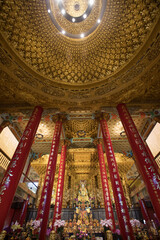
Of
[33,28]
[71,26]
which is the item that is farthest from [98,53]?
[33,28]

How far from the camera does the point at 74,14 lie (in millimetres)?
9961

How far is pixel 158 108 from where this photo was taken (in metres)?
8.89

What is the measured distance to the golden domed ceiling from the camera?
259 inches

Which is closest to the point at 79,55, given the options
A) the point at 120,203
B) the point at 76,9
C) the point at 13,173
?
the point at 76,9

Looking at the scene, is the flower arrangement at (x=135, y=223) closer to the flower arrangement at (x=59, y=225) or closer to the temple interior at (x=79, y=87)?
the temple interior at (x=79, y=87)

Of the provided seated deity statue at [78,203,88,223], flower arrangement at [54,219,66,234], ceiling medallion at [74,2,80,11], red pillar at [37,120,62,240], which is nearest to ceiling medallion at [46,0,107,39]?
ceiling medallion at [74,2,80,11]

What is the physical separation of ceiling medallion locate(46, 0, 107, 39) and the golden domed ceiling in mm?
65

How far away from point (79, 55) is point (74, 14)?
3.98 meters

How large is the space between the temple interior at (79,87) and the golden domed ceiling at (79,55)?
50 millimetres

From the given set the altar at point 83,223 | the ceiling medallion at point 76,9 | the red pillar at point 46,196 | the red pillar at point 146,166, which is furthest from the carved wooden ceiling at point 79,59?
the altar at point 83,223

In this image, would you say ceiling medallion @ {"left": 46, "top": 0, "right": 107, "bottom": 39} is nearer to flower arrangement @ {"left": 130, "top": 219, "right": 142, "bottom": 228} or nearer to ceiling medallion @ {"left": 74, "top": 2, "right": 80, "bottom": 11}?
ceiling medallion @ {"left": 74, "top": 2, "right": 80, "bottom": 11}

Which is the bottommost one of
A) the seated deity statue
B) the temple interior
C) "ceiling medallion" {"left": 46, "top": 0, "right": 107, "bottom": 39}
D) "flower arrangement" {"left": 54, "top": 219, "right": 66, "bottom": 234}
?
"flower arrangement" {"left": 54, "top": 219, "right": 66, "bottom": 234}

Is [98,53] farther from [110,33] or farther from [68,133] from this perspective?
[68,133]

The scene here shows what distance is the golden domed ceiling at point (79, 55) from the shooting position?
21.6 ft
